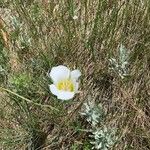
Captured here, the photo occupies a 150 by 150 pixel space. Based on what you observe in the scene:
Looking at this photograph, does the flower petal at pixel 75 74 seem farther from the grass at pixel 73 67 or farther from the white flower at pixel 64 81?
the grass at pixel 73 67

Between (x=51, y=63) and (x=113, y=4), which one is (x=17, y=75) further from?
(x=113, y=4)

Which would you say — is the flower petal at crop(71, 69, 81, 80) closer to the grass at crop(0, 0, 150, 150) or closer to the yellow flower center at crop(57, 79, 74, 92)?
the yellow flower center at crop(57, 79, 74, 92)

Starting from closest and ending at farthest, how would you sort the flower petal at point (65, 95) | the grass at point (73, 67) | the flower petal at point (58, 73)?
1. the flower petal at point (65, 95)
2. the flower petal at point (58, 73)
3. the grass at point (73, 67)

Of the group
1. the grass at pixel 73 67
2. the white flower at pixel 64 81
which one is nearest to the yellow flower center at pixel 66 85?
the white flower at pixel 64 81

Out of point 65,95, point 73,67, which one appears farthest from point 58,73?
point 73,67

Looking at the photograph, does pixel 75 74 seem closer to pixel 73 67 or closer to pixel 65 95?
pixel 65 95

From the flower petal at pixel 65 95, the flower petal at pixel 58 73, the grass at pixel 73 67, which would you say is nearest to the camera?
the flower petal at pixel 65 95

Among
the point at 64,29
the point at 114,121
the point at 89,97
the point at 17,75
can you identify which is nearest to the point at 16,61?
the point at 17,75

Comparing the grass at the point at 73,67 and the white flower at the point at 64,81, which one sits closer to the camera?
the white flower at the point at 64,81

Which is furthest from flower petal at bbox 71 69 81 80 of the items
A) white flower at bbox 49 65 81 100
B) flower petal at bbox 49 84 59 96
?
flower petal at bbox 49 84 59 96
